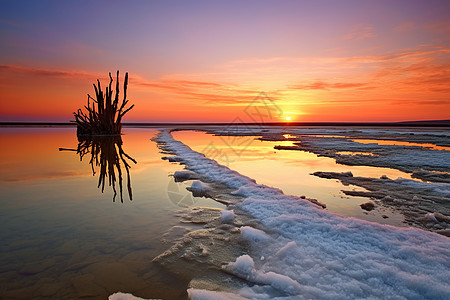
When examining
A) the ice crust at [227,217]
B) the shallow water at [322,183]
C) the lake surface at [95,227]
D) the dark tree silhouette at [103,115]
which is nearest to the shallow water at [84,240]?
the lake surface at [95,227]

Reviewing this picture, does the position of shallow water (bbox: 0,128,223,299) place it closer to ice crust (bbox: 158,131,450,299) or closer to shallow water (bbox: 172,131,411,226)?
ice crust (bbox: 158,131,450,299)

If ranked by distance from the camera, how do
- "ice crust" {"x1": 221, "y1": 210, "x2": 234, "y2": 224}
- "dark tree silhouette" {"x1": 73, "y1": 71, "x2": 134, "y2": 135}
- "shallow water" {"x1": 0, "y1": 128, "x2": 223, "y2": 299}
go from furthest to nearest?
"dark tree silhouette" {"x1": 73, "y1": 71, "x2": 134, "y2": 135}, "ice crust" {"x1": 221, "y1": 210, "x2": 234, "y2": 224}, "shallow water" {"x1": 0, "y1": 128, "x2": 223, "y2": 299}

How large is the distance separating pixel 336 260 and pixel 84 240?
3062 millimetres

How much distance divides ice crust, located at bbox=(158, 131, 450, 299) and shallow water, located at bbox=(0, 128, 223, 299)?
0.77 meters

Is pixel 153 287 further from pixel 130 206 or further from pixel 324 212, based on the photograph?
pixel 324 212

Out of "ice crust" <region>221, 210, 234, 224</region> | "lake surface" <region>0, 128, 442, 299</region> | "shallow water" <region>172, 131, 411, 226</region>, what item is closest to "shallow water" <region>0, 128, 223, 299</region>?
"lake surface" <region>0, 128, 442, 299</region>

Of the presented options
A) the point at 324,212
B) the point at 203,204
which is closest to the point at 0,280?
the point at 203,204

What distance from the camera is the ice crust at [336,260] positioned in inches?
92.6

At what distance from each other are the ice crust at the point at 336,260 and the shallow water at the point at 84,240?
772 mm

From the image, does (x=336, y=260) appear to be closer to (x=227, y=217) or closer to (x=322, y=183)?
(x=227, y=217)

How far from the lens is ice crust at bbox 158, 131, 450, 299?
2352 millimetres

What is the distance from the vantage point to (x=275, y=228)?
3.75 meters

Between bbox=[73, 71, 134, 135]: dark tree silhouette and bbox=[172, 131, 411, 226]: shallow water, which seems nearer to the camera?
bbox=[172, 131, 411, 226]: shallow water

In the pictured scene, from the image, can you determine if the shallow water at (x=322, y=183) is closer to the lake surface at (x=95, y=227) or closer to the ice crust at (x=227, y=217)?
the lake surface at (x=95, y=227)
